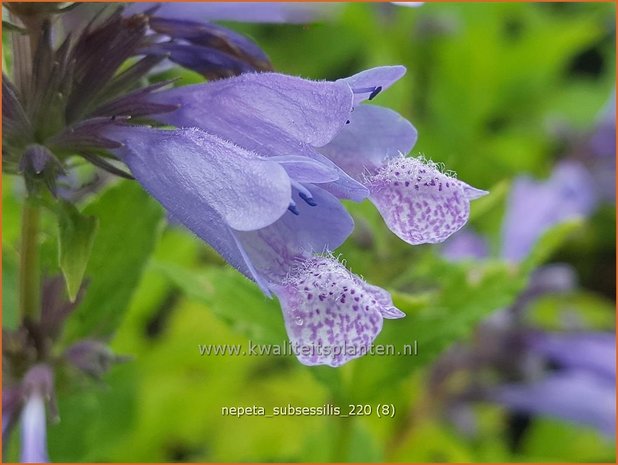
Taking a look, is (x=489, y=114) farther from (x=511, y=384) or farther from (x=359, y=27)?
(x=511, y=384)

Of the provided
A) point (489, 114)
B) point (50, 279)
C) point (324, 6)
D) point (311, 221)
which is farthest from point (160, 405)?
point (489, 114)

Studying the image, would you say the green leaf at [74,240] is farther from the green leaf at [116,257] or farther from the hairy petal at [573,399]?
the hairy petal at [573,399]

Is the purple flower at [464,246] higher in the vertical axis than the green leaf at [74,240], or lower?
lower

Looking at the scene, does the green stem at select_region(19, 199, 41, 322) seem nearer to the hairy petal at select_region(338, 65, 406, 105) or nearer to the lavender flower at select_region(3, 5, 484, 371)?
the lavender flower at select_region(3, 5, 484, 371)

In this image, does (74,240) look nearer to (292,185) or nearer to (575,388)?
(292,185)

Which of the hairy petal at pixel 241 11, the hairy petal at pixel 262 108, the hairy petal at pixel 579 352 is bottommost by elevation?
the hairy petal at pixel 579 352

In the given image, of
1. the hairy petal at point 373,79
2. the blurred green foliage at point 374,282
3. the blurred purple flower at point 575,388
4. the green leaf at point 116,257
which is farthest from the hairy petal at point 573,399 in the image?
the hairy petal at point 373,79

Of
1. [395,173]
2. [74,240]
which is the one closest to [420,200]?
[395,173]
